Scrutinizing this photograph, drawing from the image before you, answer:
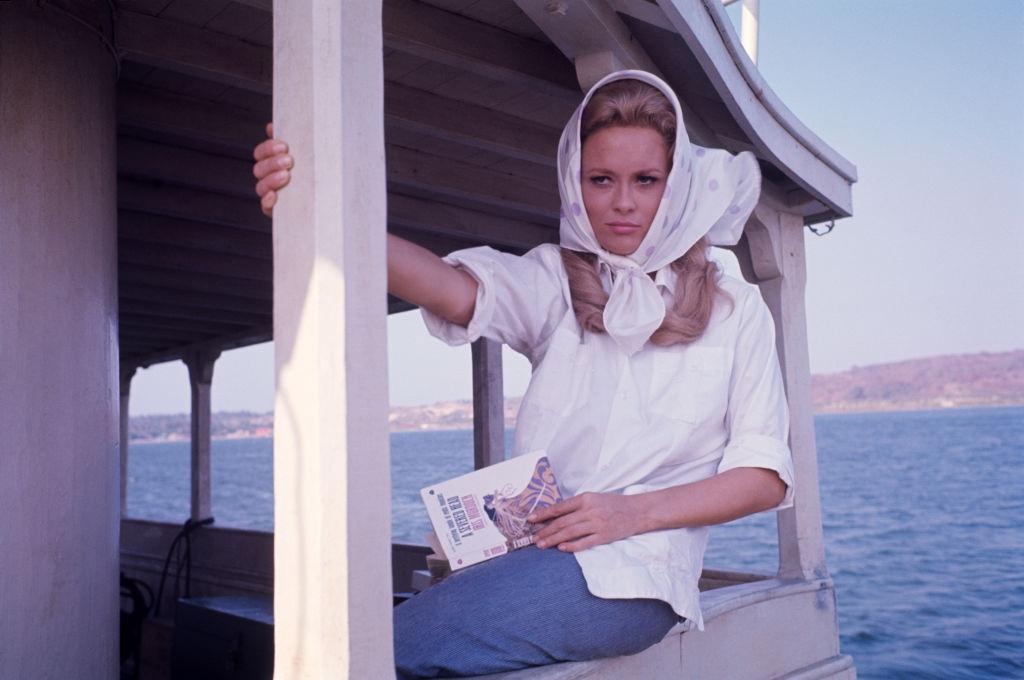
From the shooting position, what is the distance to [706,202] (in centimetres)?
220

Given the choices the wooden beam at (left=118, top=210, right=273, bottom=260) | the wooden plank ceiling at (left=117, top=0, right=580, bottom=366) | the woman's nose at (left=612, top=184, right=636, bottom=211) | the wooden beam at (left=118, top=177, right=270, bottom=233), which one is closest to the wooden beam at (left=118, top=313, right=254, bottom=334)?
the wooden plank ceiling at (left=117, top=0, right=580, bottom=366)

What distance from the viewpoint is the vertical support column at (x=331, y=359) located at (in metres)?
1.37

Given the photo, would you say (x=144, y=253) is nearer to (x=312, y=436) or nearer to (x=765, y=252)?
(x=765, y=252)

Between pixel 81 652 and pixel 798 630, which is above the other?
pixel 81 652

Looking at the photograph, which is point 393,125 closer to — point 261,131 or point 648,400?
point 261,131

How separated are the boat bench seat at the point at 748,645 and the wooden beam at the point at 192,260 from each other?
439 cm

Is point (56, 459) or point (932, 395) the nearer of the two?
point (56, 459)

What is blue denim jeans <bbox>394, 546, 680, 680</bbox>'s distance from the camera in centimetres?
181

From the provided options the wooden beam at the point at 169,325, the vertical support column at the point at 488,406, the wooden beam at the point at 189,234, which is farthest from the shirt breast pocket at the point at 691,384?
the wooden beam at the point at 169,325

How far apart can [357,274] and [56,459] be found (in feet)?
4.97

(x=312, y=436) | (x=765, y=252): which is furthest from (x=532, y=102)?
(x=312, y=436)

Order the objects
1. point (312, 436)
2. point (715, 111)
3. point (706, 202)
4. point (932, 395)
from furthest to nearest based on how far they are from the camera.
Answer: point (932, 395) → point (715, 111) → point (706, 202) → point (312, 436)

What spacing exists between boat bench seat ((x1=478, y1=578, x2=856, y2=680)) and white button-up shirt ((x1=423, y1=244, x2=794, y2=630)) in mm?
307

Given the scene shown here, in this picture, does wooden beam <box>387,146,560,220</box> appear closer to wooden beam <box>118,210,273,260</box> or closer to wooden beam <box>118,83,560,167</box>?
wooden beam <box>118,83,560,167</box>
